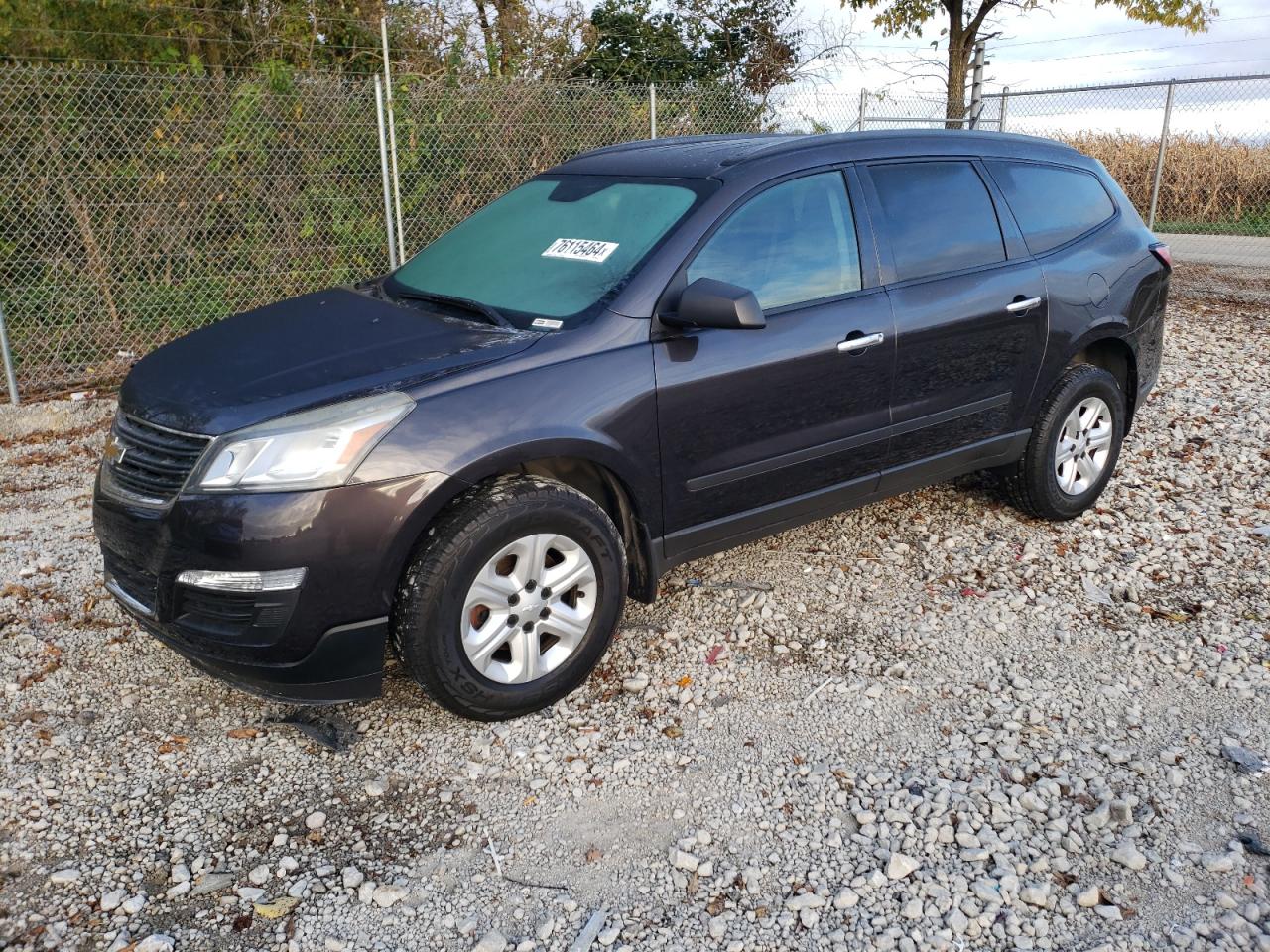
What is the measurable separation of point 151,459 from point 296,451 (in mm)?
577

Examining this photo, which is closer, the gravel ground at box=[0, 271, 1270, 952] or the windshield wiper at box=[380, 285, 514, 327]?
the gravel ground at box=[0, 271, 1270, 952]

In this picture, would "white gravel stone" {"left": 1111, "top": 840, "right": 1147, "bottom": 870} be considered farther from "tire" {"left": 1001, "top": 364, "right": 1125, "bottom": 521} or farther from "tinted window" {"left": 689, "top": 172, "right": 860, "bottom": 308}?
"tire" {"left": 1001, "top": 364, "right": 1125, "bottom": 521}

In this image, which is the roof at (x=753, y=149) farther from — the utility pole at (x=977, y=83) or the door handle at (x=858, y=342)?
the utility pole at (x=977, y=83)

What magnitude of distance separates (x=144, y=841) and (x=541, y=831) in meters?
1.10

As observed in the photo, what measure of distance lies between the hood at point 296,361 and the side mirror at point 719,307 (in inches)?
21.1


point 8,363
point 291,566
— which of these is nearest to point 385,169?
point 8,363

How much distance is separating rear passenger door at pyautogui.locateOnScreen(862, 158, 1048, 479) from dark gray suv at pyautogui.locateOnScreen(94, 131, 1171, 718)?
0.6 inches

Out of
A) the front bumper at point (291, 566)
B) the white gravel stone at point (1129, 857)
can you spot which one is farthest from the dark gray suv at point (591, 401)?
the white gravel stone at point (1129, 857)

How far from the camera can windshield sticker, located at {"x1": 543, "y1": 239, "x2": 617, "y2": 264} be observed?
387 centimetres

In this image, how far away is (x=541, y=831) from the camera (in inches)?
118

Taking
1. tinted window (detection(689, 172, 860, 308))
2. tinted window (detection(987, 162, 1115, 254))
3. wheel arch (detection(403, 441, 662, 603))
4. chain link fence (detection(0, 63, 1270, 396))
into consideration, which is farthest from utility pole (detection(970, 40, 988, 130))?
wheel arch (detection(403, 441, 662, 603))

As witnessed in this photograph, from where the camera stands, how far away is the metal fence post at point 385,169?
28.3 feet

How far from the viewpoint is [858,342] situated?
4.04 meters

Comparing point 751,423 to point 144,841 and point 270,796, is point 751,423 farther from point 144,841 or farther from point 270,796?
point 144,841
